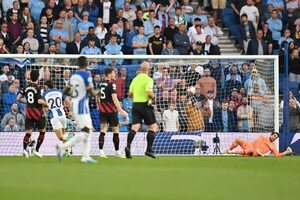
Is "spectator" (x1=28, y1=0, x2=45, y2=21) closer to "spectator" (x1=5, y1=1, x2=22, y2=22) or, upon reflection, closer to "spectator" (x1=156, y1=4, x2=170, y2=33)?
"spectator" (x1=5, y1=1, x2=22, y2=22)

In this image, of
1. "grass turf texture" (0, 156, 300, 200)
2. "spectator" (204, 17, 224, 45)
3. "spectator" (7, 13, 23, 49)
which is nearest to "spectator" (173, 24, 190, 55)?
"spectator" (204, 17, 224, 45)

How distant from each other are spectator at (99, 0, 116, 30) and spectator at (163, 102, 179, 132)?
16.9 feet

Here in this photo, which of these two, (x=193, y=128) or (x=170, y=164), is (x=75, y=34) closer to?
(x=193, y=128)

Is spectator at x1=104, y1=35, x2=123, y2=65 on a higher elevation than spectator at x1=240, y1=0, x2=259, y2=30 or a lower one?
lower

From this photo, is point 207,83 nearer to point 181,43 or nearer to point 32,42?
point 181,43

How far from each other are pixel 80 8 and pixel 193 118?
6196mm

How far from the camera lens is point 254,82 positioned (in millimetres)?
28922

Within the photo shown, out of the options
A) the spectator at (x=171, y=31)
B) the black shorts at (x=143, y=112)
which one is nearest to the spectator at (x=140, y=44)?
the spectator at (x=171, y=31)

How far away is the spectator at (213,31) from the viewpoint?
32.6m

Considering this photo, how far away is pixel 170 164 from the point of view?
2102 centimetres

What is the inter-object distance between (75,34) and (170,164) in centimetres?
1066

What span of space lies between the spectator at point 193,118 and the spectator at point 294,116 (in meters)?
2.80

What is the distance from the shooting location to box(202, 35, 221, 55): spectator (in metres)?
31.7

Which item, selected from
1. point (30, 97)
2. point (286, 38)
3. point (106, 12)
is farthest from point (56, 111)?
point (286, 38)
